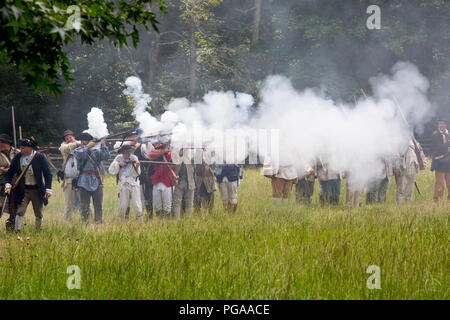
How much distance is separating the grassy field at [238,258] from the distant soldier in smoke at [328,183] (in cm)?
272

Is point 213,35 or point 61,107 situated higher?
point 213,35

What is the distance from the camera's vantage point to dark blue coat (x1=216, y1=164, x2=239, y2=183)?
36.7 feet

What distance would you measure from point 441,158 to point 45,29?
11257mm

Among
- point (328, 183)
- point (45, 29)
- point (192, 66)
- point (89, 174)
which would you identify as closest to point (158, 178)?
point (89, 174)

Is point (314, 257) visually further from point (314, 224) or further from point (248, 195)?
point (248, 195)

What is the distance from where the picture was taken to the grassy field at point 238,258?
4.99 m

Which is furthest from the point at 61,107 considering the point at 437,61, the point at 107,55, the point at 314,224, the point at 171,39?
the point at 314,224

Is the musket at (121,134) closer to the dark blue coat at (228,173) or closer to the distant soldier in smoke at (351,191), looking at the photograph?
the dark blue coat at (228,173)

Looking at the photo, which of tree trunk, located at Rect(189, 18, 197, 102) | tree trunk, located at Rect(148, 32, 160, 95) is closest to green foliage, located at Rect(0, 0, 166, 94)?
tree trunk, located at Rect(189, 18, 197, 102)

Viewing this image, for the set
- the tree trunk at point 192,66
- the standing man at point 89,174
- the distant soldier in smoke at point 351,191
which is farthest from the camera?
the tree trunk at point 192,66

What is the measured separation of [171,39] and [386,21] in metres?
11.4

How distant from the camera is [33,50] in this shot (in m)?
4.11

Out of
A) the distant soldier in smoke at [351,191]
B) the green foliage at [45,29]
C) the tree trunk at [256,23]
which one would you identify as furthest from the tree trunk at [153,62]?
the green foliage at [45,29]

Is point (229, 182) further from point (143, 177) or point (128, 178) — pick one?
point (128, 178)
